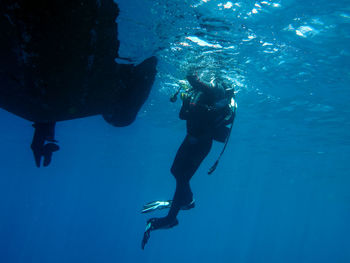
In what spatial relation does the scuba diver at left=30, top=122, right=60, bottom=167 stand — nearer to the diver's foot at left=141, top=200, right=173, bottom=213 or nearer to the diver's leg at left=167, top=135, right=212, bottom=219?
the diver's foot at left=141, top=200, right=173, bottom=213

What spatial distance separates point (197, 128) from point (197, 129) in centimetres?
3

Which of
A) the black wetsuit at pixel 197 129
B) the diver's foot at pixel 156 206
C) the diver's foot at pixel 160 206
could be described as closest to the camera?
the black wetsuit at pixel 197 129

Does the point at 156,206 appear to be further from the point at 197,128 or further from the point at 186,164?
the point at 197,128

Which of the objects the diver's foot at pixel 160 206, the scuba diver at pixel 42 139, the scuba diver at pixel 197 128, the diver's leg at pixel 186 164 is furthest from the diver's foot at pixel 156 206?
the scuba diver at pixel 42 139

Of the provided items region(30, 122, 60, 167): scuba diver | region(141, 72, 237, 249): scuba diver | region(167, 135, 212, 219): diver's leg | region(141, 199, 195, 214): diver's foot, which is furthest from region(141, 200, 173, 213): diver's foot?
region(30, 122, 60, 167): scuba diver

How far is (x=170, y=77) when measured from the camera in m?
14.0

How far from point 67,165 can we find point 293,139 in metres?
45.1

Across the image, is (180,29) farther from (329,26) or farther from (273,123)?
(273,123)

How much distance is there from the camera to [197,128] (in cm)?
619

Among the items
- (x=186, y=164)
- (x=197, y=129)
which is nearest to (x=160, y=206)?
(x=186, y=164)

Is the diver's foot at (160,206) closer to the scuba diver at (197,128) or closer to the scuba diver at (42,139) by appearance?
the scuba diver at (197,128)

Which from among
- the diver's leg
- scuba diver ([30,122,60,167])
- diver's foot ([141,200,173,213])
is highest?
scuba diver ([30,122,60,167])

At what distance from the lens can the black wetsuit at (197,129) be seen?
6.02 metres

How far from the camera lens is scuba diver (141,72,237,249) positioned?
6.03 m
